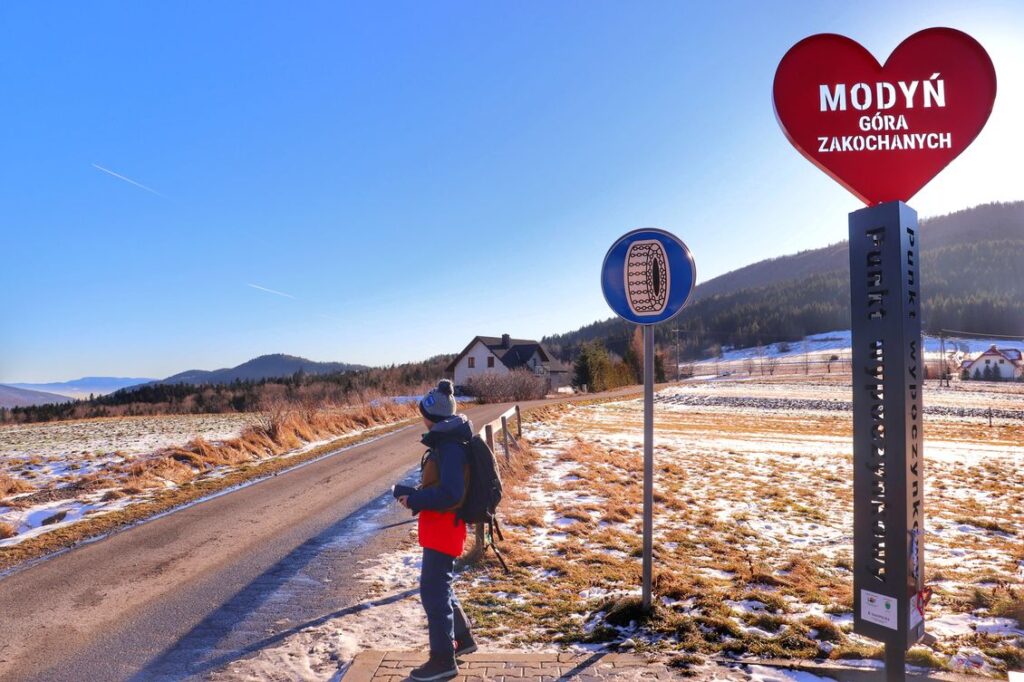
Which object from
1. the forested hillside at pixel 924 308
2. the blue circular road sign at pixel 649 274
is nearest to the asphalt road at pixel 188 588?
the blue circular road sign at pixel 649 274

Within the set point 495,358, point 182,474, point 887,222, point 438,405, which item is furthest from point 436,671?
point 495,358

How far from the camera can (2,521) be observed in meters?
7.48

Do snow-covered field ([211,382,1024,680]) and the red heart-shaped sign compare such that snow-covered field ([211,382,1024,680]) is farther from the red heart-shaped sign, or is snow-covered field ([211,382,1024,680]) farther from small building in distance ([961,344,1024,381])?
small building in distance ([961,344,1024,381])

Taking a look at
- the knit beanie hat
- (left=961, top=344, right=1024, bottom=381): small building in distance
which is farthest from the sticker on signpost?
(left=961, top=344, right=1024, bottom=381): small building in distance

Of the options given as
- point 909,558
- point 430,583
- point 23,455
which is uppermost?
point 909,558

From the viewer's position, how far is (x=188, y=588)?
5.19 metres

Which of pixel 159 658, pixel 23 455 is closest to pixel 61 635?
pixel 159 658

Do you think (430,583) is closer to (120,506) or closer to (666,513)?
(666,513)

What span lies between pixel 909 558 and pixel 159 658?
4586mm

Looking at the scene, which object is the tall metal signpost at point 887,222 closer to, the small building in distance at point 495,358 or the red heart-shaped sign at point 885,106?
the red heart-shaped sign at point 885,106

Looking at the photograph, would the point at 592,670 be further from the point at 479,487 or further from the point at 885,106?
the point at 885,106

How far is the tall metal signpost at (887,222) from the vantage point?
2.44m

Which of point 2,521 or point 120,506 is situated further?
point 120,506

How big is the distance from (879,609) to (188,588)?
550 cm
